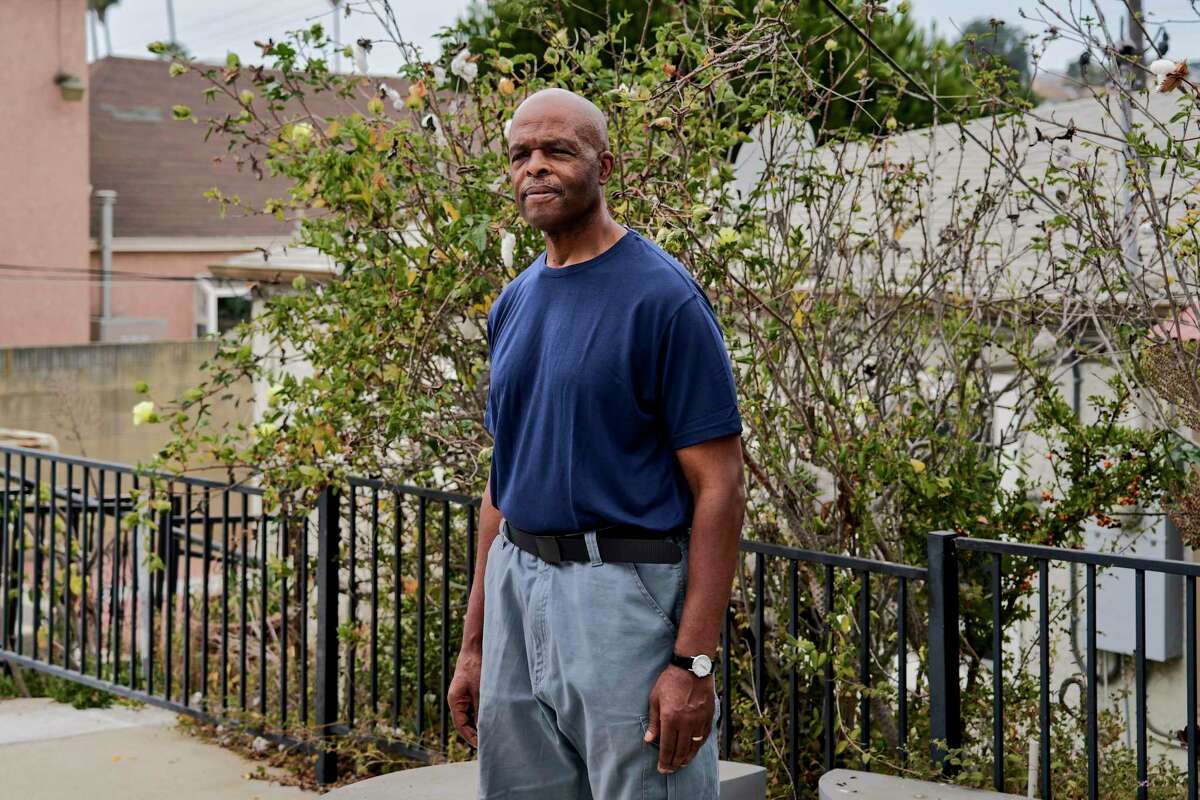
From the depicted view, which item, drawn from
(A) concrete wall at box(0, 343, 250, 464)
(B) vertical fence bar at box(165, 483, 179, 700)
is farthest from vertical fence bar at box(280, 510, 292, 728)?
(A) concrete wall at box(0, 343, 250, 464)

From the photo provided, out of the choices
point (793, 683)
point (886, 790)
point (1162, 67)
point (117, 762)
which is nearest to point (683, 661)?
point (886, 790)

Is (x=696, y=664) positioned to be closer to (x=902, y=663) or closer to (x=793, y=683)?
(x=902, y=663)

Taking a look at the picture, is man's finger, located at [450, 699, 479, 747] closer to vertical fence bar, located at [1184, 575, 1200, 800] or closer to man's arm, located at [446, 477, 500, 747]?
man's arm, located at [446, 477, 500, 747]

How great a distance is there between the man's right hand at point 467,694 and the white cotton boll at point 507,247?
5.48 ft

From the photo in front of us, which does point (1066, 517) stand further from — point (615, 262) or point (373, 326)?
point (615, 262)

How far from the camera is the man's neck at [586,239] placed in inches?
108

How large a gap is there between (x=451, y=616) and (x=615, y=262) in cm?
305

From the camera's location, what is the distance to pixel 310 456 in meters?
4.86

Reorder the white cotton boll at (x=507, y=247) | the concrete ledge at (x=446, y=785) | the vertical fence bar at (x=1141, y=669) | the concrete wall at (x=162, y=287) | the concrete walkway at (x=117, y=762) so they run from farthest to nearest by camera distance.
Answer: the concrete wall at (x=162, y=287) < the concrete walkway at (x=117, y=762) < the white cotton boll at (x=507, y=247) < the concrete ledge at (x=446, y=785) < the vertical fence bar at (x=1141, y=669)

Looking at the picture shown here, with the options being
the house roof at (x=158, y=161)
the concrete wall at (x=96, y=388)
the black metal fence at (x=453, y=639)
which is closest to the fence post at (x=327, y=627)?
the black metal fence at (x=453, y=639)

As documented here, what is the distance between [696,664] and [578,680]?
0.23 m

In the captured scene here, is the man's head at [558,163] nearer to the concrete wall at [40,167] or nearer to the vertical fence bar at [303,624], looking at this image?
the vertical fence bar at [303,624]

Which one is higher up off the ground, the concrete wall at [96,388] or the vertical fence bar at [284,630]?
the concrete wall at [96,388]

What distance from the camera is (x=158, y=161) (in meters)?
27.3
